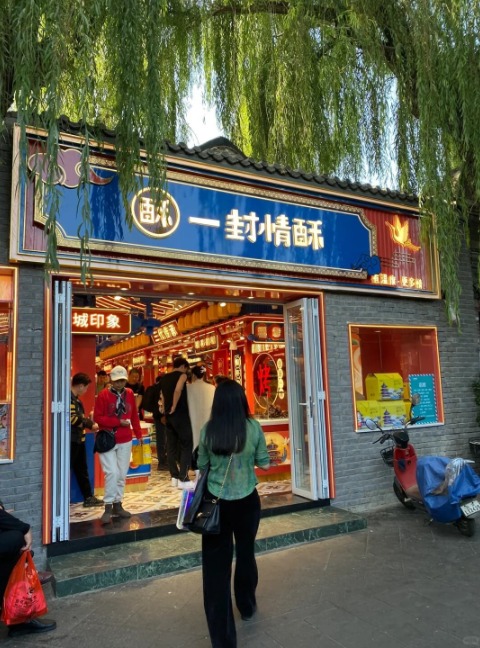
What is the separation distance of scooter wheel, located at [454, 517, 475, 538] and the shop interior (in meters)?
2.04

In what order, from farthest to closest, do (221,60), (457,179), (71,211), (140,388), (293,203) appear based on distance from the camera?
1. (140,388)
2. (221,60)
3. (457,179)
4. (293,203)
5. (71,211)

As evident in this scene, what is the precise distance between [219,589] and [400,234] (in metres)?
5.47

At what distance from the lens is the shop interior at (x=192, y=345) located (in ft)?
19.0

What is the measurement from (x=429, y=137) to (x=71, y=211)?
14.8ft

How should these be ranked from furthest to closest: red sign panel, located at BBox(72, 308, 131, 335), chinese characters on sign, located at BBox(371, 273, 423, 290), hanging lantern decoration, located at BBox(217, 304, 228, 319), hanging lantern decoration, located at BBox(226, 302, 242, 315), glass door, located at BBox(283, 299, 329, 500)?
hanging lantern decoration, located at BBox(217, 304, 228, 319) → hanging lantern decoration, located at BBox(226, 302, 242, 315) → red sign panel, located at BBox(72, 308, 131, 335) → chinese characters on sign, located at BBox(371, 273, 423, 290) → glass door, located at BBox(283, 299, 329, 500)

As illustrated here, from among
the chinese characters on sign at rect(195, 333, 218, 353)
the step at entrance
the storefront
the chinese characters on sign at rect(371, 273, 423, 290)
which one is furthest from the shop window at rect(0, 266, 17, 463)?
the chinese characters on sign at rect(195, 333, 218, 353)

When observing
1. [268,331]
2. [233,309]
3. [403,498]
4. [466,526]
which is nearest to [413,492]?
[403,498]

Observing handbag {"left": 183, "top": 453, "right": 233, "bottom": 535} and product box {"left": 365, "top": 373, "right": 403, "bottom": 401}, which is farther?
product box {"left": 365, "top": 373, "right": 403, "bottom": 401}

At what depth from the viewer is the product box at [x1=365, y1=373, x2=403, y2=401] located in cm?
676

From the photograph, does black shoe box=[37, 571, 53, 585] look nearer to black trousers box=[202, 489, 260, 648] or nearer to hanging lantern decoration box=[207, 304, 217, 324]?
black trousers box=[202, 489, 260, 648]

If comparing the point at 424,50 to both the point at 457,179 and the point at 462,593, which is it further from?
the point at 462,593

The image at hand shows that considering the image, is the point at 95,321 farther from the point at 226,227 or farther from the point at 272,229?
the point at 272,229

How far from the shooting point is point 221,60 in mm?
7449

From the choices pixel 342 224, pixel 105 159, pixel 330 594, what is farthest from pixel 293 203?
pixel 330 594
